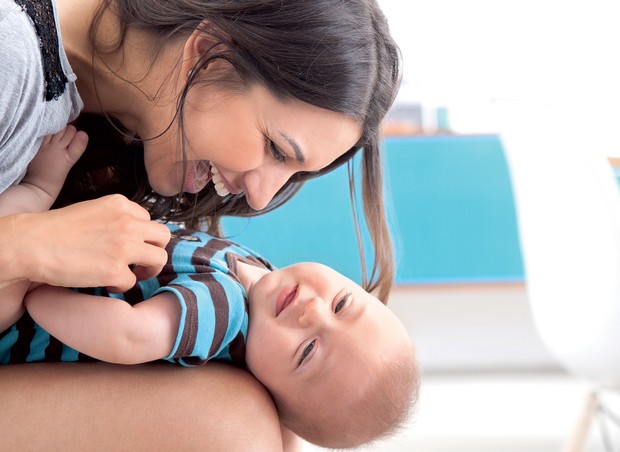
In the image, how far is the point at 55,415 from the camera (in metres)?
0.98

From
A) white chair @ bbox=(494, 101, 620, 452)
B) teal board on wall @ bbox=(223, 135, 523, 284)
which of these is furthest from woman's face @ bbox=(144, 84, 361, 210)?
teal board on wall @ bbox=(223, 135, 523, 284)

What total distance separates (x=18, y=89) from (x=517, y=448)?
5.44 ft

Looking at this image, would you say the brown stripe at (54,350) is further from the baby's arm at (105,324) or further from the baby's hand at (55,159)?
the baby's hand at (55,159)

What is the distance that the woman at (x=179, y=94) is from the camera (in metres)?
1.02

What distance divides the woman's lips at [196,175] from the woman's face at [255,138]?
1 centimetres

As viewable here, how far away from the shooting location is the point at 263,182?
1244 mm

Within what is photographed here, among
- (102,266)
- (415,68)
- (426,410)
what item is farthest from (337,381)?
(415,68)

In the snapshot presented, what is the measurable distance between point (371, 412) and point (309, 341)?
14 cm

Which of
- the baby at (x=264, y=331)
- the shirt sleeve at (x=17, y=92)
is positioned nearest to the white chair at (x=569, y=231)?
the baby at (x=264, y=331)

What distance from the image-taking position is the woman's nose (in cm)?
124

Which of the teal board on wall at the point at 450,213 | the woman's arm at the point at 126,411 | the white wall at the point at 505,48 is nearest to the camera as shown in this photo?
the woman's arm at the point at 126,411

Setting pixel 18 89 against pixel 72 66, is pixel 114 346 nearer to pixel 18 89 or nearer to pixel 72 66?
pixel 18 89

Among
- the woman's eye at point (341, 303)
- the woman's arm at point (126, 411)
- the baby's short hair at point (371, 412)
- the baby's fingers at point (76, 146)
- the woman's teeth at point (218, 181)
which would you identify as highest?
the baby's fingers at point (76, 146)

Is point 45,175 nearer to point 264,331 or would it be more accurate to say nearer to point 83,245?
point 83,245
